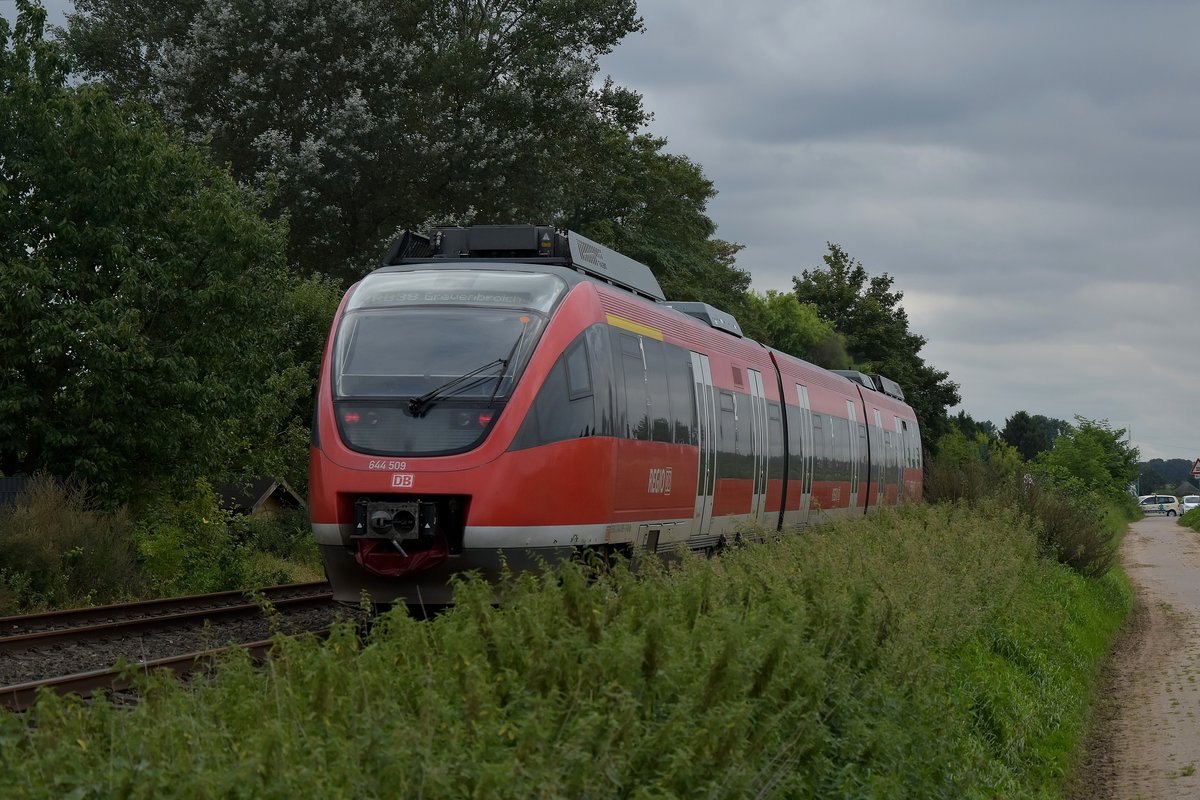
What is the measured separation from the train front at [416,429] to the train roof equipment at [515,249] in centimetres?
158

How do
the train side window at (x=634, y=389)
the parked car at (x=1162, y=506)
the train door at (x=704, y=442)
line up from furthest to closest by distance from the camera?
1. the parked car at (x=1162, y=506)
2. the train door at (x=704, y=442)
3. the train side window at (x=634, y=389)

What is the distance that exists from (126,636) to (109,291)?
7.21 meters

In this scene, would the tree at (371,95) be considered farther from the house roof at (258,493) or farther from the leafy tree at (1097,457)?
the leafy tree at (1097,457)

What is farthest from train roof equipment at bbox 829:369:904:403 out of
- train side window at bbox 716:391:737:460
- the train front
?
the train front

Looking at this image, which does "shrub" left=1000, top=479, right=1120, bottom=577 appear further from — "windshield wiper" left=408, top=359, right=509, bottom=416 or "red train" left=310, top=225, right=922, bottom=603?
"windshield wiper" left=408, top=359, right=509, bottom=416

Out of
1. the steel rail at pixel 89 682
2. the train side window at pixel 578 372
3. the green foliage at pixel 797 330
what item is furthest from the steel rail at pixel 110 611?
the green foliage at pixel 797 330

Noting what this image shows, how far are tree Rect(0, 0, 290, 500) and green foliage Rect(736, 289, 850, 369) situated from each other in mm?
56536

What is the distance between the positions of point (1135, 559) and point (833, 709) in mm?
34520

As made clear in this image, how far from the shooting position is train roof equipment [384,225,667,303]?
14.5 m

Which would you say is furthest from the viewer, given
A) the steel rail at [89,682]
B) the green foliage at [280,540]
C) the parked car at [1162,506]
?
the parked car at [1162,506]

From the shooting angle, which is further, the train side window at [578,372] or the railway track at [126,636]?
the train side window at [578,372]

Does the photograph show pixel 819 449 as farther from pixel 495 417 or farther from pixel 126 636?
pixel 126 636

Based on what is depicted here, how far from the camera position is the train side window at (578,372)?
1237cm

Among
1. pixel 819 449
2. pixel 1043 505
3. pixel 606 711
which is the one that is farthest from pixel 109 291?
pixel 1043 505
